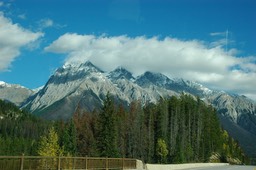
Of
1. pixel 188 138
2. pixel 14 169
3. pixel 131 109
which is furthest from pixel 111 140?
pixel 14 169

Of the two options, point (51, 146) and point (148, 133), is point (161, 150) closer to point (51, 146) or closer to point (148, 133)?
point (148, 133)

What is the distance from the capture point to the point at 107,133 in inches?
3150

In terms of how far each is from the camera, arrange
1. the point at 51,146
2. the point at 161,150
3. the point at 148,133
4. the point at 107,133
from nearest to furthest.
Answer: the point at 107,133
the point at 51,146
the point at 161,150
the point at 148,133

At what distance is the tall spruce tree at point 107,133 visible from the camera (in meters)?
79.4

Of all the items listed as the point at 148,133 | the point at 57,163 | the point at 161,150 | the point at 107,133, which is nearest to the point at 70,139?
the point at 107,133

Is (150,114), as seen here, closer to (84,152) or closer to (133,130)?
(133,130)

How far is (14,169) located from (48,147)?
66.7 metres

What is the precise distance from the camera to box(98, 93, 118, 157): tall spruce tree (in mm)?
79438

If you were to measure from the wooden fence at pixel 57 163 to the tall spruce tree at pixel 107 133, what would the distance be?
38.3 meters

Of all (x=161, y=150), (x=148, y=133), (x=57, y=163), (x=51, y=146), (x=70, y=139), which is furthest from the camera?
(x=148, y=133)

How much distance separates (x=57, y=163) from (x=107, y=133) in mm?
52368

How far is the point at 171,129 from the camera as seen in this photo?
108688 millimetres

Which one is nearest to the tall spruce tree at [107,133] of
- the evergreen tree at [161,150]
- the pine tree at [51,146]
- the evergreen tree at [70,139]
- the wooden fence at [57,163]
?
the pine tree at [51,146]

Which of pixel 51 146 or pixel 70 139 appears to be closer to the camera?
pixel 51 146
